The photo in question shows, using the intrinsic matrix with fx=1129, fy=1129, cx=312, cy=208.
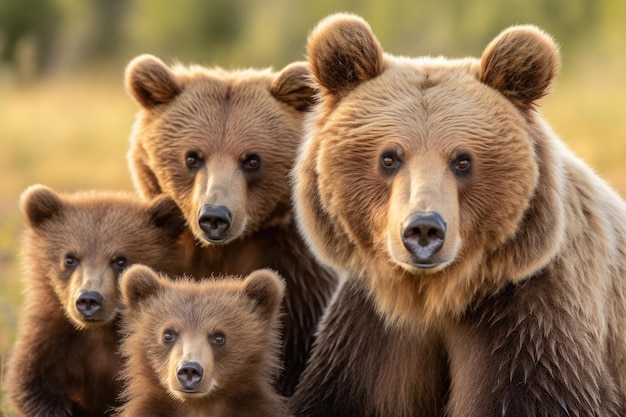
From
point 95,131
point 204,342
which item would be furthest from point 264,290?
point 95,131

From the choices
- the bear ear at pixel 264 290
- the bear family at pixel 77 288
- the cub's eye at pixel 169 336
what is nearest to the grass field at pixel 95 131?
the bear family at pixel 77 288

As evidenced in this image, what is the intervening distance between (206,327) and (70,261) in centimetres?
134

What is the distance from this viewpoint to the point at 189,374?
19.5 ft

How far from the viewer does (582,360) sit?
18.6 ft

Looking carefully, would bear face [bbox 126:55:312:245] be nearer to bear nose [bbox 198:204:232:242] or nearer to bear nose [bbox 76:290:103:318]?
bear nose [bbox 198:204:232:242]

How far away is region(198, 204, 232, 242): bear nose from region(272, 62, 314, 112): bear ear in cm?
109

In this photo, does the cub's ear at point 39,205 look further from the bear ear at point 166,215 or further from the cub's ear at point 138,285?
the cub's ear at point 138,285

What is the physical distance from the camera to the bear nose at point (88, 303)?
6781 mm

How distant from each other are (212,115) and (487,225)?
7.97 feet

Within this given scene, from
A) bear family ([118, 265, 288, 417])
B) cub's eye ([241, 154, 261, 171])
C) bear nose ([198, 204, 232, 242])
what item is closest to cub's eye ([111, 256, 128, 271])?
bear family ([118, 265, 288, 417])

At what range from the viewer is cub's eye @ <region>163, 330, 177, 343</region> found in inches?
251

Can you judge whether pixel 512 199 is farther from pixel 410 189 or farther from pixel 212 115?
pixel 212 115

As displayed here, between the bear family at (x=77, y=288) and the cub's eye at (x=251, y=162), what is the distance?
55 cm

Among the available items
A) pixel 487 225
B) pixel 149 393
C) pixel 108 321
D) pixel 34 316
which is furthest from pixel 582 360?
pixel 34 316
